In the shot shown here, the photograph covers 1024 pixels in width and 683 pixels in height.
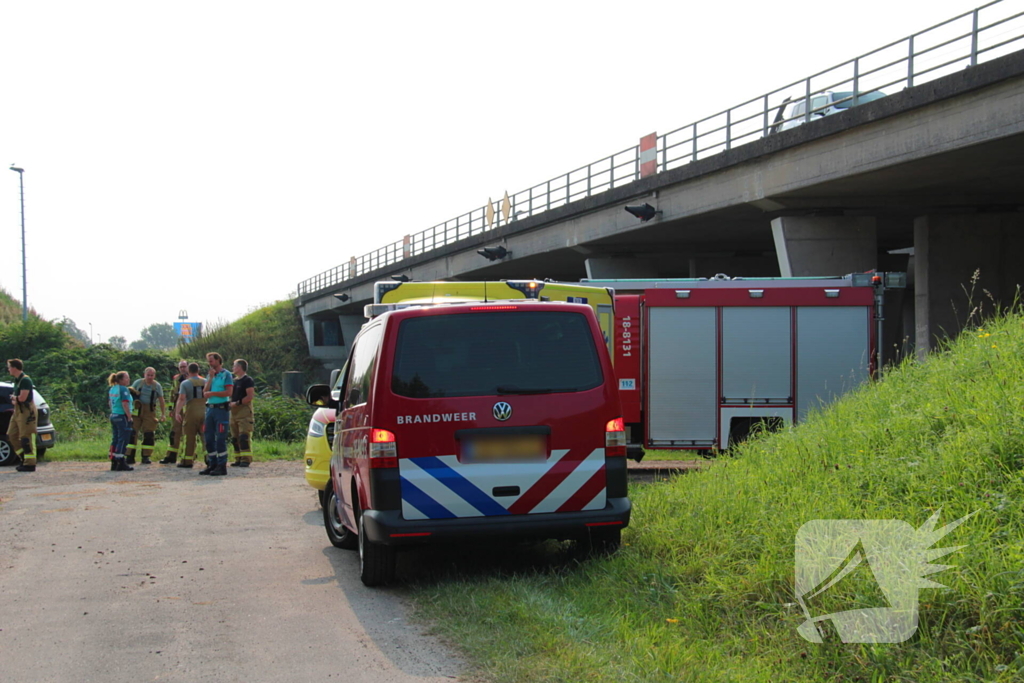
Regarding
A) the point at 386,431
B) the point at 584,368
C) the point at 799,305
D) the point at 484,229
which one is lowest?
the point at 386,431

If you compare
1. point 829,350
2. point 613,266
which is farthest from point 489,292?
point 613,266

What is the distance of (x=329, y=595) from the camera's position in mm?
6570

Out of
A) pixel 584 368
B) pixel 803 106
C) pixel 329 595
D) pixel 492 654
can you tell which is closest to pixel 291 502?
pixel 329 595

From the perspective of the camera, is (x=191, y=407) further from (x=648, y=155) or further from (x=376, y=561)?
(x=648, y=155)

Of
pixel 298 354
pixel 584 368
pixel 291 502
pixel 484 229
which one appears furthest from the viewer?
pixel 298 354

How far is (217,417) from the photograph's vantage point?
1466 centimetres

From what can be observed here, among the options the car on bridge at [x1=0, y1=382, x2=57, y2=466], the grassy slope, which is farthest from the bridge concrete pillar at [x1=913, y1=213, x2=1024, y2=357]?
the grassy slope

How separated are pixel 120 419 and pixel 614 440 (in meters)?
11.5

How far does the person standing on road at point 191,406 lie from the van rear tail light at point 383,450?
10173 millimetres

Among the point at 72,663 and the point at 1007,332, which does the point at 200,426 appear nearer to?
the point at 72,663

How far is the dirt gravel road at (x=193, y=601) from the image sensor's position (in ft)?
16.1

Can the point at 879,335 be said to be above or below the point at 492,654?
above

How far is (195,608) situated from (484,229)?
31161 mm

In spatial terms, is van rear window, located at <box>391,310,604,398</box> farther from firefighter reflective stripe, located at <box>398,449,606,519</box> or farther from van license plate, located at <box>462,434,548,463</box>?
firefighter reflective stripe, located at <box>398,449,606,519</box>
